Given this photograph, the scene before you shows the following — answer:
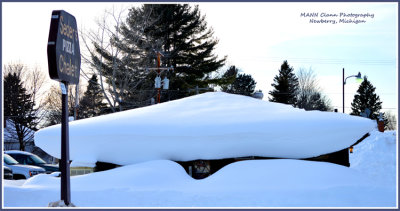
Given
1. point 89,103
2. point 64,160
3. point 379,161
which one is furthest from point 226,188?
point 89,103

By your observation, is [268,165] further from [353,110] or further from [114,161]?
[353,110]

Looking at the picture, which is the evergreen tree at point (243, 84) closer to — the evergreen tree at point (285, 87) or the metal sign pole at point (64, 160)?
the evergreen tree at point (285, 87)

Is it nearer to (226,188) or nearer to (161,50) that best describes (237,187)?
(226,188)

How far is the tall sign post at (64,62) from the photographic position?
641cm

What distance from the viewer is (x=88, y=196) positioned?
7.54 meters

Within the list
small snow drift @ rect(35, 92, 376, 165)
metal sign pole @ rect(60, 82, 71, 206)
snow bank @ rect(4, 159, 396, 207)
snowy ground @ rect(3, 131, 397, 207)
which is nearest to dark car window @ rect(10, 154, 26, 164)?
small snow drift @ rect(35, 92, 376, 165)

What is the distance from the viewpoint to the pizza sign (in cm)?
640

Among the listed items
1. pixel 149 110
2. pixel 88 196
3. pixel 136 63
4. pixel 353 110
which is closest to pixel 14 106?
pixel 136 63

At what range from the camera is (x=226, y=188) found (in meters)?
7.35

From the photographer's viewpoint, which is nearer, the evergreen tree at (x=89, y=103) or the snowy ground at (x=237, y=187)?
the snowy ground at (x=237, y=187)

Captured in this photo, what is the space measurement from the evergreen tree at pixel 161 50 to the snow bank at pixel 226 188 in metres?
18.3

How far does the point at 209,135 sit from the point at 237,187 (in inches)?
60.8

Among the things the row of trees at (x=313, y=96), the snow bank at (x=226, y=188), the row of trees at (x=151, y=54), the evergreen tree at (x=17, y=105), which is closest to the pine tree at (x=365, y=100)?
the row of trees at (x=313, y=96)

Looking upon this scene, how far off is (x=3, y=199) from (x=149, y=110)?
4036 millimetres
